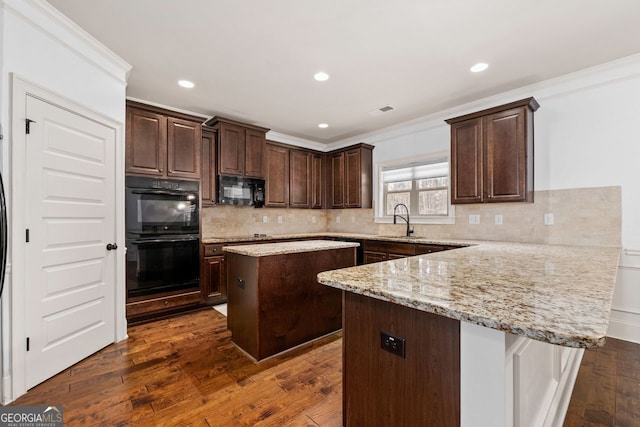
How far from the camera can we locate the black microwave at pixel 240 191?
4.06m

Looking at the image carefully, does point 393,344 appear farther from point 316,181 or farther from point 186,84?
point 316,181

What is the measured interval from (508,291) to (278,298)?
71.0 inches

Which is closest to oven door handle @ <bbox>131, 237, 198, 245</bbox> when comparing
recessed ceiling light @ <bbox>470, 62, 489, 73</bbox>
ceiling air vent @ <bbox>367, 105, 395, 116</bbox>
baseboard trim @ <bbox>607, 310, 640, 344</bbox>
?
ceiling air vent @ <bbox>367, 105, 395, 116</bbox>

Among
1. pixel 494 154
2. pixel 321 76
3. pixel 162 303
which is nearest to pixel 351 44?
pixel 321 76

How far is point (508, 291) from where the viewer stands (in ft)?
3.42

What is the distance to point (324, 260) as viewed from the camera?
2770mm

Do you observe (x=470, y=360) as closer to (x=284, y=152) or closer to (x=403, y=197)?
(x=403, y=197)

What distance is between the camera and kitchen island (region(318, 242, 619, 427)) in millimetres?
820

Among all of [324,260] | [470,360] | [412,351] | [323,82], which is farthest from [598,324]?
[323,82]

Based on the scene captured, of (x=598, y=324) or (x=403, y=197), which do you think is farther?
(x=403, y=197)

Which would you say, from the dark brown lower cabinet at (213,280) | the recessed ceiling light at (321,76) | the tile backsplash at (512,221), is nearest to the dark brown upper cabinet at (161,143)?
the tile backsplash at (512,221)

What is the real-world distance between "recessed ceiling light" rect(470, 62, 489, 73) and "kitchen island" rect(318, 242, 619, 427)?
2073 mm

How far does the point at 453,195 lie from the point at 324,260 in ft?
6.41

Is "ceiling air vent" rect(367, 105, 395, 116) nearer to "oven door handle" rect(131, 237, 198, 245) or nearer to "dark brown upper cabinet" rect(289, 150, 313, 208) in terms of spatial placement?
"dark brown upper cabinet" rect(289, 150, 313, 208)
